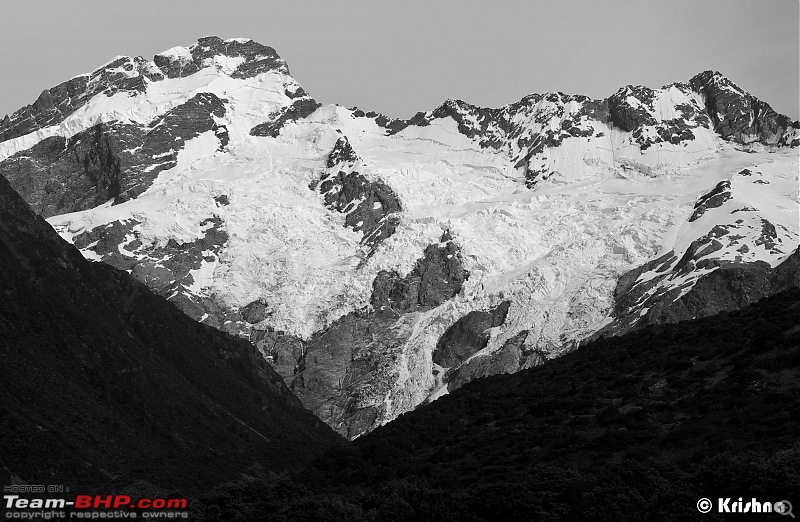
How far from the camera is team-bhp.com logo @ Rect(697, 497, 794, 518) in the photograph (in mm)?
49438

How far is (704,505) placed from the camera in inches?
2029

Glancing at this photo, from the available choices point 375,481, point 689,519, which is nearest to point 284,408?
point 375,481

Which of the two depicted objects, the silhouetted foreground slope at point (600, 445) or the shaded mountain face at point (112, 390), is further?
the shaded mountain face at point (112, 390)

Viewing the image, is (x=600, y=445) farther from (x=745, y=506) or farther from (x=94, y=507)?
(x=94, y=507)

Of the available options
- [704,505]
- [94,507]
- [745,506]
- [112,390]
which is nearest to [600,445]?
[704,505]

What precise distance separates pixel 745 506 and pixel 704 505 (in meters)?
1.95

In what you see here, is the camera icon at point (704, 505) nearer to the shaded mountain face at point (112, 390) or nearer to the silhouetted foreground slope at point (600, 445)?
the silhouetted foreground slope at point (600, 445)

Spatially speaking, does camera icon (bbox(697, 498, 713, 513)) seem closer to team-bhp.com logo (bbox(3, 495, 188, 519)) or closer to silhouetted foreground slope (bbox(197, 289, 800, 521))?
silhouetted foreground slope (bbox(197, 289, 800, 521))

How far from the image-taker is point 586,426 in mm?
69750

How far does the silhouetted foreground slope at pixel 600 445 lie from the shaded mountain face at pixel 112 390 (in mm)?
23592

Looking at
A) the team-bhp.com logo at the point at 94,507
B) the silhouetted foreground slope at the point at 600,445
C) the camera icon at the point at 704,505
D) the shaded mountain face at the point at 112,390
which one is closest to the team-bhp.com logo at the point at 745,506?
the camera icon at the point at 704,505

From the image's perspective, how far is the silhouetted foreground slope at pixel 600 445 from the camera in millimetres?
54031

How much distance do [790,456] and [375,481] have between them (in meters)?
28.2

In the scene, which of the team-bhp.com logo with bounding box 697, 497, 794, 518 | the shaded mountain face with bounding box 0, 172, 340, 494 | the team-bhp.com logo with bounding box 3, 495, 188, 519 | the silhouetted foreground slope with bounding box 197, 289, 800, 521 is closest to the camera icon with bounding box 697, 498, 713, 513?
the team-bhp.com logo with bounding box 697, 497, 794, 518
